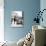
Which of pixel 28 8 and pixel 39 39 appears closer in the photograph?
pixel 39 39

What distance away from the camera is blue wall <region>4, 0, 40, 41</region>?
5.24 meters

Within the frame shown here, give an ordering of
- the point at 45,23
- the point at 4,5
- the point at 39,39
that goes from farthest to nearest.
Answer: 1. the point at 4,5
2. the point at 45,23
3. the point at 39,39

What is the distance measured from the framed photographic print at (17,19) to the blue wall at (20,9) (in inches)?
4.9

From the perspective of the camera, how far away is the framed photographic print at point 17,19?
5299 mm

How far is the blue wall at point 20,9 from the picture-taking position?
524cm

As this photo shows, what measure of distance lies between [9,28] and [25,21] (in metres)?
0.70

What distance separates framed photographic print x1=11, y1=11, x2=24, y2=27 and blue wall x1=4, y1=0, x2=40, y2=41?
123mm

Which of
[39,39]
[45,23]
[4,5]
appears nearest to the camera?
[39,39]

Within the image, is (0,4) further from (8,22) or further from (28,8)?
(28,8)

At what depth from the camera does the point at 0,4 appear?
5258 mm

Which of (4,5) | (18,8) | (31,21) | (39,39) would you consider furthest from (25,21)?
(39,39)

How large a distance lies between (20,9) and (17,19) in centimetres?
42

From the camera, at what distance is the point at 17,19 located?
5.33 meters

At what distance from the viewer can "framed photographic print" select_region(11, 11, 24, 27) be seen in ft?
17.4
